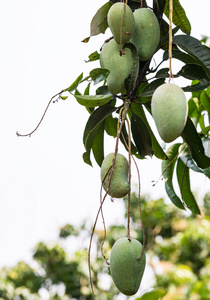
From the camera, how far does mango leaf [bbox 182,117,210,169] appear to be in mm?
791

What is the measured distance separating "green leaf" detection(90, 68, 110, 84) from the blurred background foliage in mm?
3524

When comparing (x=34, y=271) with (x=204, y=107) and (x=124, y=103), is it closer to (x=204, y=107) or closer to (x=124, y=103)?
(x=204, y=107)

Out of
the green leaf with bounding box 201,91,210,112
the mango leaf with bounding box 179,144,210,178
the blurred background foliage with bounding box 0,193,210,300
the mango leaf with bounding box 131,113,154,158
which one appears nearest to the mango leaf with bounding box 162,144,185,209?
the mango leaf with bounding box 179,144,210,178

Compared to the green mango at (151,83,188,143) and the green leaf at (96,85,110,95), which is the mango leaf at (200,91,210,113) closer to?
the green leaf at (96,85,110,95)

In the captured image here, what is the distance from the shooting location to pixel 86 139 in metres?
0.79

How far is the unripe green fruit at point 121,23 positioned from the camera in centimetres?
63

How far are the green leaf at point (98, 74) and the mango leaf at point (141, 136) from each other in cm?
12

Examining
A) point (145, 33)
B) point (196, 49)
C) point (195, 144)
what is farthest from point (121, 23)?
point (195, 144)

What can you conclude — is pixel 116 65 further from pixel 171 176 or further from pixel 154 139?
pixel 171 176

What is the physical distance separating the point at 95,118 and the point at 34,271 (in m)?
4.61

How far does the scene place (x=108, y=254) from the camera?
4293mm

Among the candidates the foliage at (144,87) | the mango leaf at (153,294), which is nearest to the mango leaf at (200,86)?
the foliage at (144,87)

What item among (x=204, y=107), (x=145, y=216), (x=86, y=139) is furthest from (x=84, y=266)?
(x=86, y=139)

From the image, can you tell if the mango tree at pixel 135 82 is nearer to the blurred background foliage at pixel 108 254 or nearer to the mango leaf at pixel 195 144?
the mango leaf at pixel 195 144
